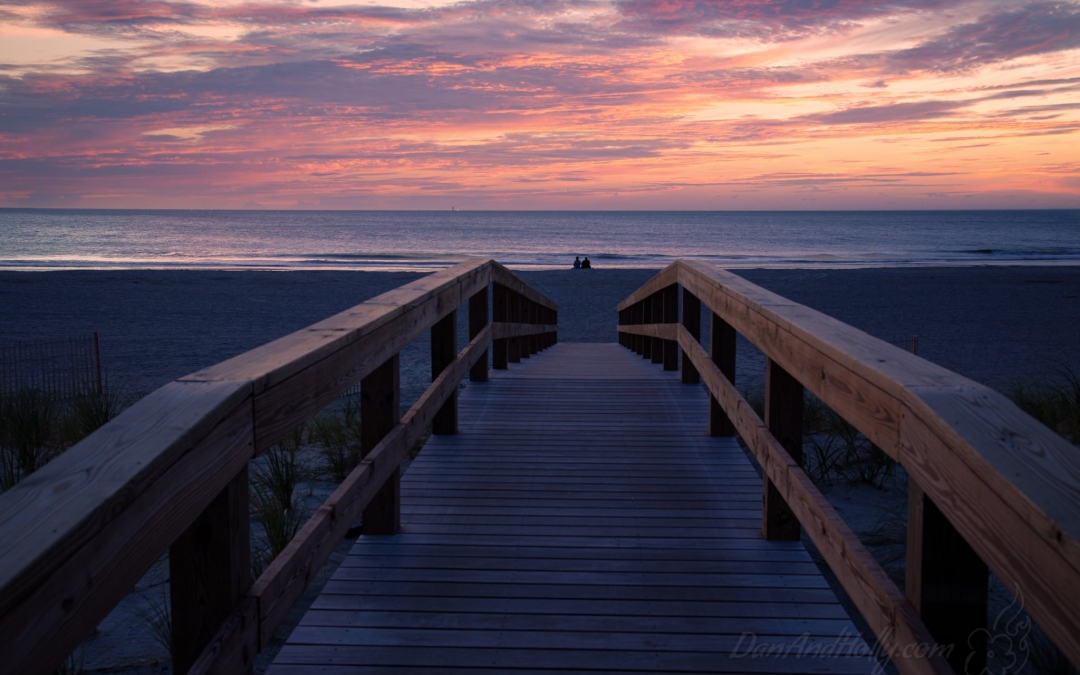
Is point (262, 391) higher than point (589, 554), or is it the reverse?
point (262, 391)

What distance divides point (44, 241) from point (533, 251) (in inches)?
1458

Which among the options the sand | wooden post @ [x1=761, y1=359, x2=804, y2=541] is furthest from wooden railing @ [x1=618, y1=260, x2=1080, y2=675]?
the sand

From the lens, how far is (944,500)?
1.34 m

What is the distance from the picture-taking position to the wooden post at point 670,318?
7.14m

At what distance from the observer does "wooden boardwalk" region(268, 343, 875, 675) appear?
7.57ft

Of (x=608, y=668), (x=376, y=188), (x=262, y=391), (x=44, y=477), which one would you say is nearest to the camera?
(x=44, y=477)

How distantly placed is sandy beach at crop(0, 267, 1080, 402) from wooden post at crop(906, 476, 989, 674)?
25.6 ft

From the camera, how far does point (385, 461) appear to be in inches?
112

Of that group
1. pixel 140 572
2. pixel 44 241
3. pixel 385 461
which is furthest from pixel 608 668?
pixel 44 241

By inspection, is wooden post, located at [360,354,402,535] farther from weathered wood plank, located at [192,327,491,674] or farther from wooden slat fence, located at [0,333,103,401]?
wooden slat fence, located at [0,333,103,401]

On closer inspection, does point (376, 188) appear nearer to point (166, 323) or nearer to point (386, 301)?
point (166, 323)

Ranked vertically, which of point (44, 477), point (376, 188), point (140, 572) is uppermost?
point (376, 188)

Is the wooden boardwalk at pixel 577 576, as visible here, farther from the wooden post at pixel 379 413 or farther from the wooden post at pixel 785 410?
the wooden post at pixel 785 410

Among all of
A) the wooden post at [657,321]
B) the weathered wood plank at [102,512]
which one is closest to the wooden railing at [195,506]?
the weathered wood plank at [102,512]
